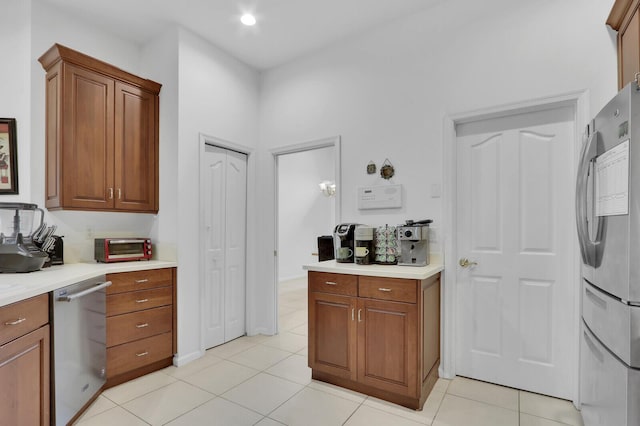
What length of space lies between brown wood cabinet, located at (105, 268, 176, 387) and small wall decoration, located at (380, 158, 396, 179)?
207cm

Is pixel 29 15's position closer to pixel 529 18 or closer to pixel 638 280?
pixel 529 18

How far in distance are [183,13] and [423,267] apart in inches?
116

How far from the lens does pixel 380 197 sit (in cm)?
299

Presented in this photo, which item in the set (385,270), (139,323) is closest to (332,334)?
(385,270)

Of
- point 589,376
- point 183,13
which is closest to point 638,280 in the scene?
point 589,376

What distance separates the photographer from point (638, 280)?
4.14ft

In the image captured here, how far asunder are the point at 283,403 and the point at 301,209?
16.9 ft

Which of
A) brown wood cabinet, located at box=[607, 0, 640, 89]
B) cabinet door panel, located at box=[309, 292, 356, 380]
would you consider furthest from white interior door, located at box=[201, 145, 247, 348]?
brown wood cabinet, located at box=[607, 0, 640, 89]

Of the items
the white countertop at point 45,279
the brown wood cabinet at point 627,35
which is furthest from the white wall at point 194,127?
the brown wood cabinet at point 627,35

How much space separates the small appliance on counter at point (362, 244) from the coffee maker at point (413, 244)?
242mm

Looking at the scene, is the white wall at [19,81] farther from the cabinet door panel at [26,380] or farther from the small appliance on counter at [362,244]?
the small appliance on counter at [362,244]

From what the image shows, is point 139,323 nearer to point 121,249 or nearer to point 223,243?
point 121,249

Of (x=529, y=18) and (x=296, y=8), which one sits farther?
(x=296, y=8)

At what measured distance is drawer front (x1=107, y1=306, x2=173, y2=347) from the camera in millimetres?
2547
